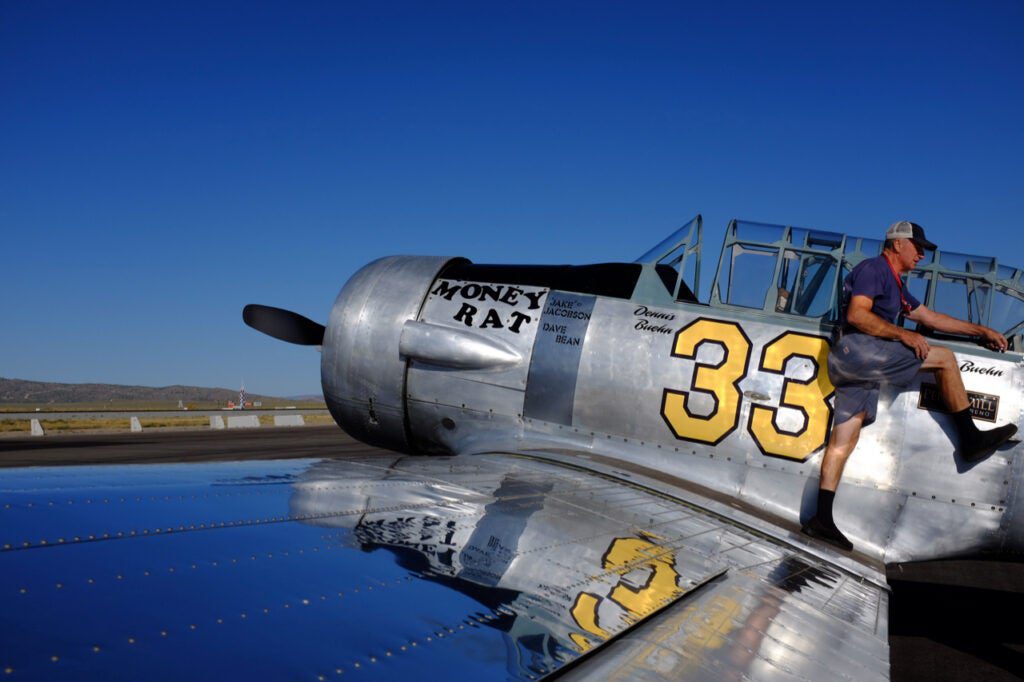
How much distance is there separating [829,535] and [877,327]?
130 cm

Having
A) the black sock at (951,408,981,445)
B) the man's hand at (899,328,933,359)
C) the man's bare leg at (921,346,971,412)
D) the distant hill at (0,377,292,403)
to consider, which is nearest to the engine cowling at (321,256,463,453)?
the man's hand at (899,328,933,359)

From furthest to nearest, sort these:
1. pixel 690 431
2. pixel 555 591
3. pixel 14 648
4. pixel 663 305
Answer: pixel 663 305 → pixel 690 431 → pixel 555 591 → pixel 14 648

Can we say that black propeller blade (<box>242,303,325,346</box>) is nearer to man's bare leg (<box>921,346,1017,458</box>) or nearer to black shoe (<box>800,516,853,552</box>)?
black shoe (<box>800,516,853,552</box>)

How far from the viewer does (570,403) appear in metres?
5.75

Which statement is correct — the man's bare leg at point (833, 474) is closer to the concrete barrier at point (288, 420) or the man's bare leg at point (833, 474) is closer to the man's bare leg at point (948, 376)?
the man's bare leg at point (948, 376)

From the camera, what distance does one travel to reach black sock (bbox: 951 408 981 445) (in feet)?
15.0

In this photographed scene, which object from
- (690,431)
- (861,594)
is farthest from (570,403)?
(861,594)

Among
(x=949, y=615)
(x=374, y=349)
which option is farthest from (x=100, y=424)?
(x=949, y=615)

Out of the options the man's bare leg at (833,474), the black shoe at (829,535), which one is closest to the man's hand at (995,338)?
the man's bare leg at (833,474)

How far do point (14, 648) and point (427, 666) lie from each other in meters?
0.85

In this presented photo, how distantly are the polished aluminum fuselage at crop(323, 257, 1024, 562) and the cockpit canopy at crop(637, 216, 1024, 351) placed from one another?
7.4 inches

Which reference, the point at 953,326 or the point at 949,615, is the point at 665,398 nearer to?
the point at 953,326

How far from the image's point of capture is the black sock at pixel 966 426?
4570 millimetres

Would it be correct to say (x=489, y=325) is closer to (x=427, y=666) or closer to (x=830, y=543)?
(x=830, y=543)
